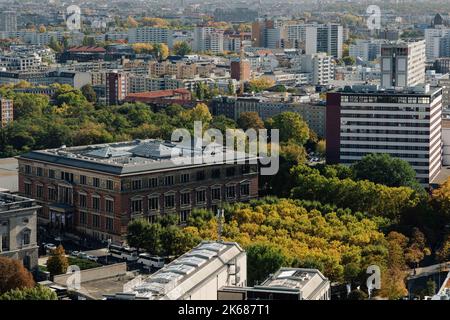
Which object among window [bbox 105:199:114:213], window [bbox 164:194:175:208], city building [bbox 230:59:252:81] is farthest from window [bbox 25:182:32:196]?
city building [bbox 230:59:252:81]

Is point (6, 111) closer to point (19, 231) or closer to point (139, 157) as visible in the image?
point (139, 157)

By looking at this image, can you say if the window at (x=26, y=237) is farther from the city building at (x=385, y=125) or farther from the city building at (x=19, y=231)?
the city building at (x=385, y=125)

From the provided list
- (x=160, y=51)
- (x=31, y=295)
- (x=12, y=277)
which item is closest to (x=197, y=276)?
(x=31, y=295)

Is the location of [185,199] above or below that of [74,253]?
above

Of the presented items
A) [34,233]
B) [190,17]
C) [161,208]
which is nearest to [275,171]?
[161,208]

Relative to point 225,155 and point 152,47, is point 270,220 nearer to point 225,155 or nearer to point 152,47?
point 225,155

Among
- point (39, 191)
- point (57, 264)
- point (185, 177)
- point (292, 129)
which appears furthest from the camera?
point (292, 129)

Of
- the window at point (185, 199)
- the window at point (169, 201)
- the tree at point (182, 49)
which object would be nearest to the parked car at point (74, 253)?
the window at point (169, 201)
